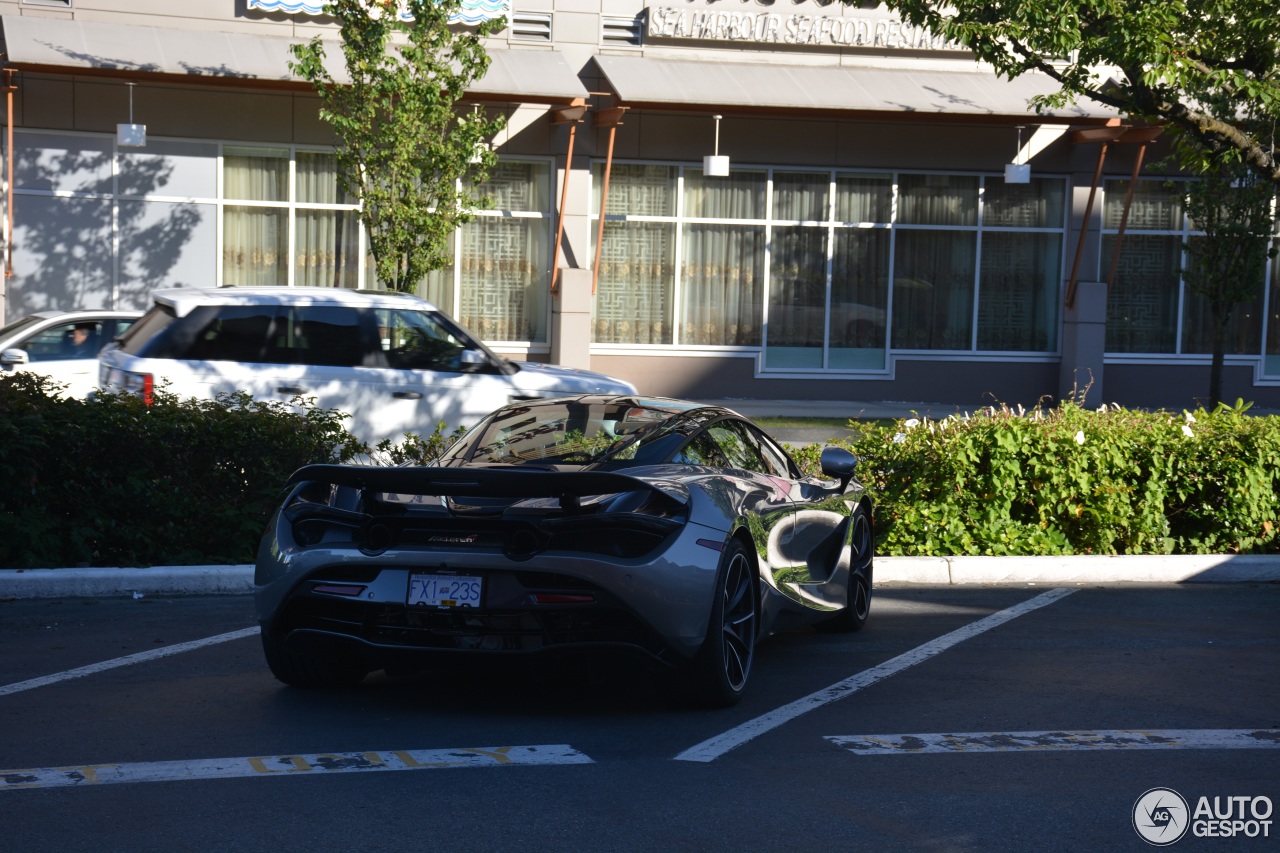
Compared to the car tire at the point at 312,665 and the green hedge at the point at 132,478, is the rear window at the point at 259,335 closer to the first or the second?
the green hedge at the point at 132,478

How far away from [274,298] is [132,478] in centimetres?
381

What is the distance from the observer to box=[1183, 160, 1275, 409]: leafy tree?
2038cm

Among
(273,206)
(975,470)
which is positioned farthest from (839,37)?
(975,470)

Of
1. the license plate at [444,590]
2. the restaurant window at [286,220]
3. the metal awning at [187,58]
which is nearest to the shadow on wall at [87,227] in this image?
the restaurant window at [286,220]

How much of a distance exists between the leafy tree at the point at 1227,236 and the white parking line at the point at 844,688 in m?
13.0

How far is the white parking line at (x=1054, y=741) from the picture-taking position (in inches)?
223

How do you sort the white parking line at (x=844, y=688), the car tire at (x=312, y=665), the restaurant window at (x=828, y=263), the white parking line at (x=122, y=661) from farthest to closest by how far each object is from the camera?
the restaurant window at (x=828, y=263)
the white parking line at (x=122, y=661)
the car tire at (x=312, y=665)
the white parking line at (x=844, y=688)

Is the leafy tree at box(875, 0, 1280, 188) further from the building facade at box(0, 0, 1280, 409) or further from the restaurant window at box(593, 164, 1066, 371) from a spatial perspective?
the restaurant window at box(593, 164, 1066, 371)

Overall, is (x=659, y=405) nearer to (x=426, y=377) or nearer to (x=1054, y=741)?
(x=1054, y=741)

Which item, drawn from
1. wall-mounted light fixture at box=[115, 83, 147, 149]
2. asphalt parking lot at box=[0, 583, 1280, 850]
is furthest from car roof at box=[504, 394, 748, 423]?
wall-mounted light fixture at box=[115, 83, 147, 149]

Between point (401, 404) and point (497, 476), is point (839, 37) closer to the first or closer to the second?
point (401, 404)

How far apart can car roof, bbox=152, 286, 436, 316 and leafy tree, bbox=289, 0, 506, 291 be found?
191 inches

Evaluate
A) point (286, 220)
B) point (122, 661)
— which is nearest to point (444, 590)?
point (122, 661)

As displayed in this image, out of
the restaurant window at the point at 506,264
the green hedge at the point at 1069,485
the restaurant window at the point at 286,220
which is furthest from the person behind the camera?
the restaurant window at the point at 506,264
